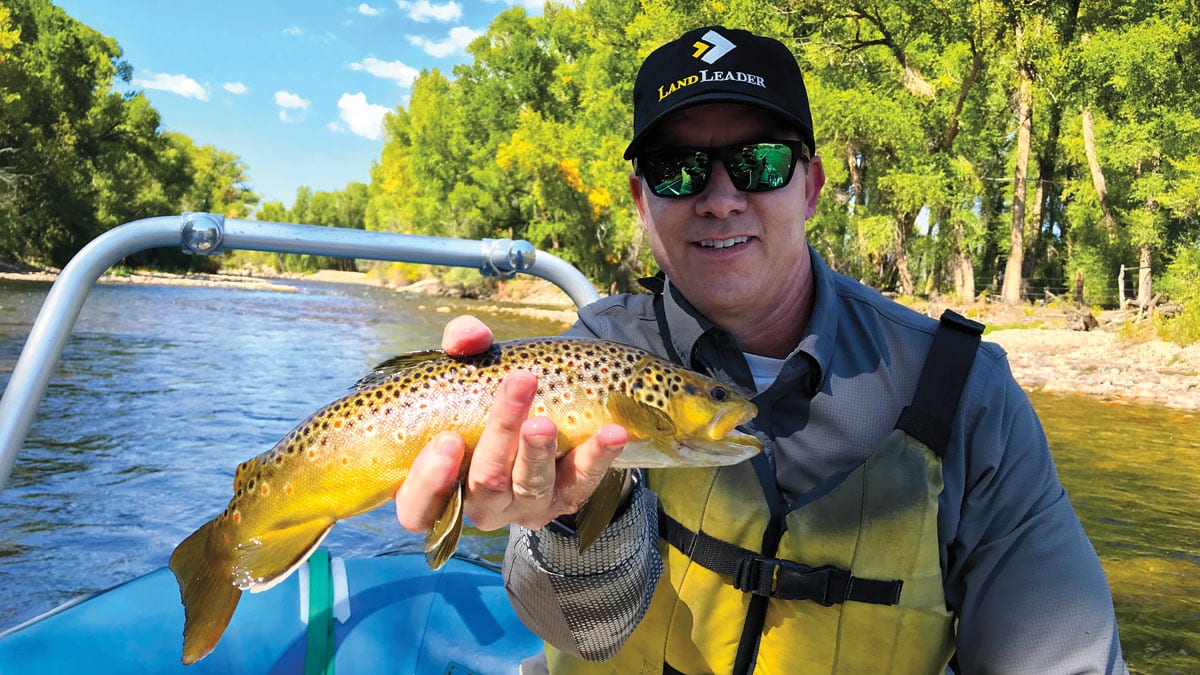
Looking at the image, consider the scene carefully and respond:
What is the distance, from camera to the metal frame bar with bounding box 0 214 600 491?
237 cm

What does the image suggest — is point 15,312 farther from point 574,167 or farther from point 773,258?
point 773,258

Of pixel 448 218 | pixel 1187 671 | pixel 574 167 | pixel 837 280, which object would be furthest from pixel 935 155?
pixel 448 218

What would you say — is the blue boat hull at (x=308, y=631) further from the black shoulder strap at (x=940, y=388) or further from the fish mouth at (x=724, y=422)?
the black shoulder strap at (x=940, y=388)

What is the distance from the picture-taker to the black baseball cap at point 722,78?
234cm

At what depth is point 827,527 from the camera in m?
2.25

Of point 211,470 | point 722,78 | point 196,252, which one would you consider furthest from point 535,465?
point 211,470

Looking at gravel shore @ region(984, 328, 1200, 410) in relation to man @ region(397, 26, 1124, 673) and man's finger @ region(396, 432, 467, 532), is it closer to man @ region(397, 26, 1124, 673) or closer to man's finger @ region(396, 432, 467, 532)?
man @ region(397, 26, 1124, 673)

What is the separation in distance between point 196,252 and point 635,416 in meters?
1.58

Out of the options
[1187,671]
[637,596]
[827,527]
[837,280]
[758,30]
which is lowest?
[1187,671]

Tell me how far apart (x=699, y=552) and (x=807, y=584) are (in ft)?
0.98

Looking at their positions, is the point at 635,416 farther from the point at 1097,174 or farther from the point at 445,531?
the point at 1097,174

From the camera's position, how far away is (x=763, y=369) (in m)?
2.52

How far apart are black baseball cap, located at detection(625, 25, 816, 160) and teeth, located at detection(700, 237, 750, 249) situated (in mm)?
356

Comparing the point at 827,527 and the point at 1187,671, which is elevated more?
the point at 827,527
